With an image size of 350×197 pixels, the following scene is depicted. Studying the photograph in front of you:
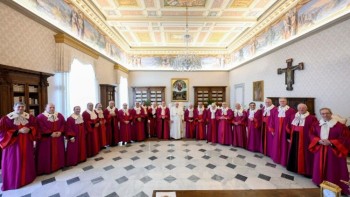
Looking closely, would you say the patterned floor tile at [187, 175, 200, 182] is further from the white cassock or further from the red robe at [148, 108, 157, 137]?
the red robe at [148, 108, 157, 137]

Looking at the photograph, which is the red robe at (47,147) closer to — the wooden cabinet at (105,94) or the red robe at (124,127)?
the red robe at (124,127)

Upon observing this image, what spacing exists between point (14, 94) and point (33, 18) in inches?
85.3

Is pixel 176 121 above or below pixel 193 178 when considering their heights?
above

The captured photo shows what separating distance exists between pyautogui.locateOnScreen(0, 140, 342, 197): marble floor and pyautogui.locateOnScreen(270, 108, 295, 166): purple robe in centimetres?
26

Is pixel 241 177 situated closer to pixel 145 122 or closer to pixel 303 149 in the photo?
pixel 303 149

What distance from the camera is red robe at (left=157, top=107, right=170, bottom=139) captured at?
7.71 m

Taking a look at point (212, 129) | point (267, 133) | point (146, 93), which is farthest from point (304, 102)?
point (146, 93)

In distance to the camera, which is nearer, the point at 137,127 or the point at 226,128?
the point at 226,128

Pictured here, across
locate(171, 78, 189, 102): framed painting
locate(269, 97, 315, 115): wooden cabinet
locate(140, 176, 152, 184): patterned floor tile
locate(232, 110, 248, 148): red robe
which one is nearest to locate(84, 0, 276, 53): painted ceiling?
locate(171, 78, 189, 102): framed painting

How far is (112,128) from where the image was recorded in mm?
6684

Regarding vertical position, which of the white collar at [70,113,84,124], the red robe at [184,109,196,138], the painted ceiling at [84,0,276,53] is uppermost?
the painted ceiling at [84,0,276,53]

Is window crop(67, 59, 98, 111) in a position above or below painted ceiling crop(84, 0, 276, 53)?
below

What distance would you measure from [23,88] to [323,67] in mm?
9189

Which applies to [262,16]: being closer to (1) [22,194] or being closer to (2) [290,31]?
(2) [290,31]
